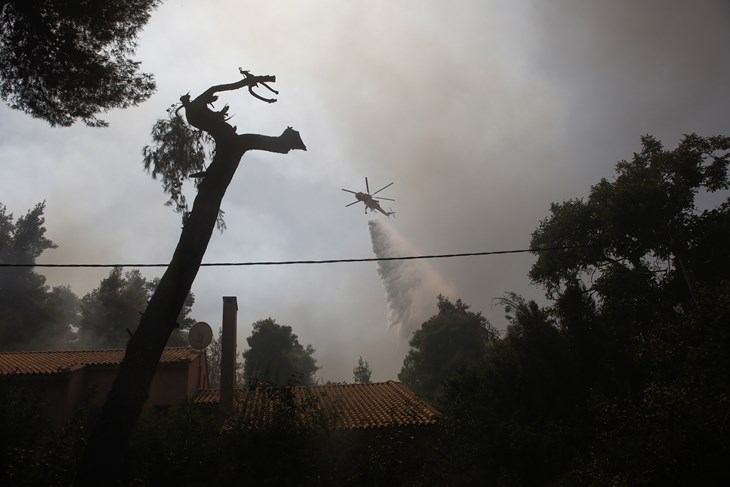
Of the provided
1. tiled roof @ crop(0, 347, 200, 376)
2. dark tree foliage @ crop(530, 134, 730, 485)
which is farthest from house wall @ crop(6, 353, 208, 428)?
dark tree foliage @ crop(530, 134, 730, 485)

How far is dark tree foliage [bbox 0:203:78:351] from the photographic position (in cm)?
4775

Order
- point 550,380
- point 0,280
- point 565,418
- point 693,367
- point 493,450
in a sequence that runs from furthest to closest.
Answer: point 0,280 < point 550,380 < point 565,418 < point 493,450 < point 693,367

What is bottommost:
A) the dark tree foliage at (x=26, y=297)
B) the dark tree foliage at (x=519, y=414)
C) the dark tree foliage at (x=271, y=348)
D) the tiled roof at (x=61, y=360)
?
the dark tree foliage at (x=519, y=414)

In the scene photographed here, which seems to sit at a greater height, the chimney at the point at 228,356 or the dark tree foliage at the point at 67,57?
the dark tree foliage at the point at 67,57

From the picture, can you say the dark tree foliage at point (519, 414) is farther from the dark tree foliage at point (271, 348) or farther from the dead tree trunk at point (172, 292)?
the dark tree foliage at point (271, 348)

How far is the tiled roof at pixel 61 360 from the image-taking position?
1803 cm

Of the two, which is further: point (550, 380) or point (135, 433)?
point (550, 380)

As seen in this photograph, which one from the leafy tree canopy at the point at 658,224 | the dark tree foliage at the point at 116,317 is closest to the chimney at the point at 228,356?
the leafy tree canopy at the point at 658,224

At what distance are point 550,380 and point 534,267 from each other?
14265 millimetres

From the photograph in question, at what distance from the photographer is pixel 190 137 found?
11117mm

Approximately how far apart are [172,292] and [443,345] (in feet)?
154

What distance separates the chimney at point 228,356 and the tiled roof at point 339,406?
2.43 ft

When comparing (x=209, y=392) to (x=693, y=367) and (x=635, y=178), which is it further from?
(x=635, y=178)

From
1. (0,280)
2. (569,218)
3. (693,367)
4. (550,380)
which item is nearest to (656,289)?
(569,218)
